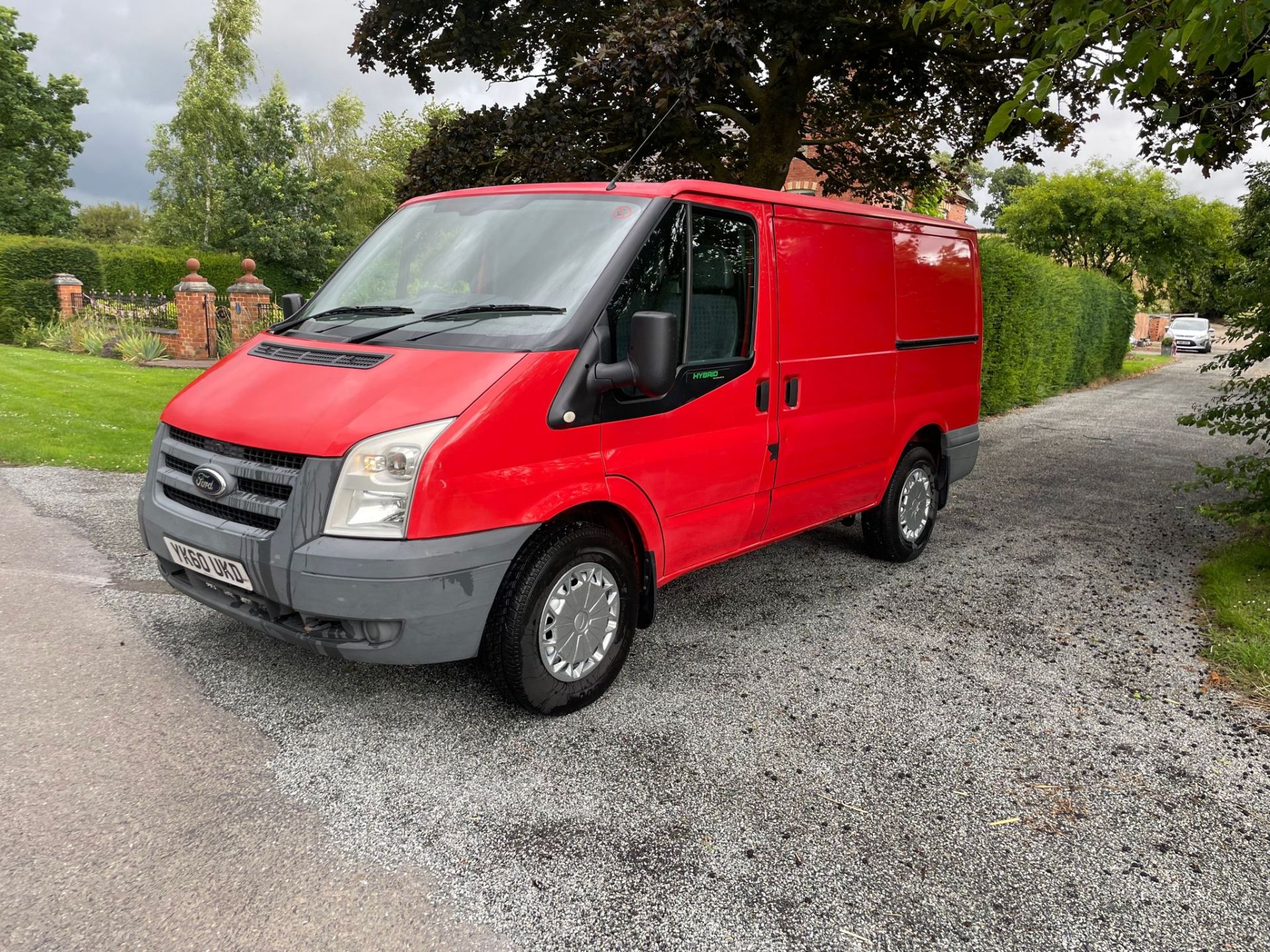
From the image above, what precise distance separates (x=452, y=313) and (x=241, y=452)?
102 centimetres

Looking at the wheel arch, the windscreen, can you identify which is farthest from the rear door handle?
the windscreen

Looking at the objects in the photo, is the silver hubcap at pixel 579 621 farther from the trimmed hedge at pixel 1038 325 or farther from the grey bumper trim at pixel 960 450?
the trimmed hedge at pixel 1038 325

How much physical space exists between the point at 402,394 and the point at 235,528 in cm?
84

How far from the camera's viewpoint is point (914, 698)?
4.20 meters

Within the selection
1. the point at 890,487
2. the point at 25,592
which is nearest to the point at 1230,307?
the point at 890,487

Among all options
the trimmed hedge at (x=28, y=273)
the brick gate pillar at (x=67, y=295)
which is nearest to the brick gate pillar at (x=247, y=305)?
the brick gate pillar at (x=67, y=295)

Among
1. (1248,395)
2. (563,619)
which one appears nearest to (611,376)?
(563,619)

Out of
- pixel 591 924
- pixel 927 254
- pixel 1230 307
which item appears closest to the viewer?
pixel 591 924

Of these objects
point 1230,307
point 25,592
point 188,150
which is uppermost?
point 188,150

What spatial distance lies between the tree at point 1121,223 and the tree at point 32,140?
40634 mm

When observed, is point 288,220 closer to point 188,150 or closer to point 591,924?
point 188,150

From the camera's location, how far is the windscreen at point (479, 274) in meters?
3.70

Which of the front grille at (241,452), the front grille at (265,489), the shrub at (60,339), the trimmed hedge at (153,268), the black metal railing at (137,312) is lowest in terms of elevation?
the front grille at (265,489)

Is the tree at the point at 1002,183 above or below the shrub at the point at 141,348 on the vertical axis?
above
